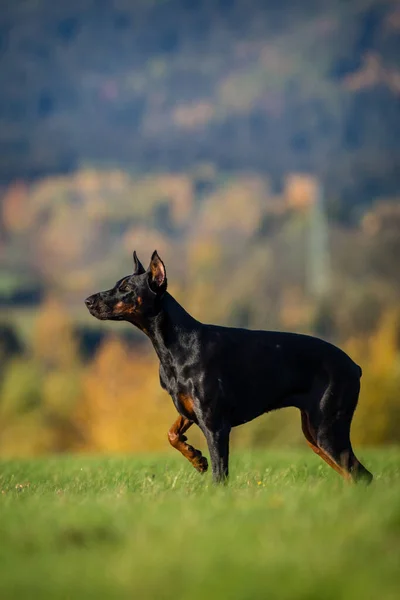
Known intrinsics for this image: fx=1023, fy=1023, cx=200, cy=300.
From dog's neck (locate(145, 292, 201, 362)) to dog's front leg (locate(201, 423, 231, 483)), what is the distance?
825mm

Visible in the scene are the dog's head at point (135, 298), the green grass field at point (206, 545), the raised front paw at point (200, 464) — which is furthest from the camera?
the raised front paw at point (200, 464)

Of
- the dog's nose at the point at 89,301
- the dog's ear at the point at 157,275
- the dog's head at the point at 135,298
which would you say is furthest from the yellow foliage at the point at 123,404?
the dog's ear at the point at 157,275

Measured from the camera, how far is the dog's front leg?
9422 mm

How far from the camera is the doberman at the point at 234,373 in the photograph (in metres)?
9.55

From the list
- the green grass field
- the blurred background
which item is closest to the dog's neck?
the green grass field

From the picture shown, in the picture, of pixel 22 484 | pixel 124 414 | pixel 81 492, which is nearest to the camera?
pixel 81 492

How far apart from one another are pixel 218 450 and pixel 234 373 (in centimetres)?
76

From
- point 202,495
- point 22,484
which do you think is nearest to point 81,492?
point 22,484

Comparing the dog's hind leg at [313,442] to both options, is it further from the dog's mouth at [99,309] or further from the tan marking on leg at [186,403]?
the dog's mouth at [99,309]

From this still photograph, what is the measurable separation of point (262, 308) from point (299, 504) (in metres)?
89.3

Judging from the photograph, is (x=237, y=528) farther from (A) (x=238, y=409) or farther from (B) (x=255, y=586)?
(A) (x=238, y=409)

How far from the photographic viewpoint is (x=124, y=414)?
63.0 m

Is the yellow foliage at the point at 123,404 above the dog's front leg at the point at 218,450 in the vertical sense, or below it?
above

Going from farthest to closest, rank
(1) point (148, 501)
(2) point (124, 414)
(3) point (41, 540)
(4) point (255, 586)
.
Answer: (2) point (124, 414) < (1) point (148, 501) < (3) point (41, 540) < (4) point (255, 586)
